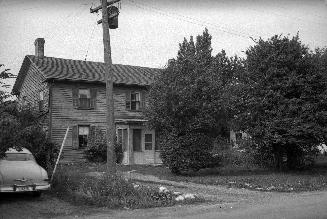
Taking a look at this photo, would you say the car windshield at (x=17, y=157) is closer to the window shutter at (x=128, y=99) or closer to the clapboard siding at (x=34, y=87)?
the clapboard siding at (x=34, y=87)

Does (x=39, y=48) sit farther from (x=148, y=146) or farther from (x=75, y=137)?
(x=148, y=146)

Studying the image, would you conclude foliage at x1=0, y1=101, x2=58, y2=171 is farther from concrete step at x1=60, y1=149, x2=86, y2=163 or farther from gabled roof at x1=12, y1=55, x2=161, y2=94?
gabled roof at x1=12, y1=55, x2=161, y2=94

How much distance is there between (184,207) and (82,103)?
1957cm

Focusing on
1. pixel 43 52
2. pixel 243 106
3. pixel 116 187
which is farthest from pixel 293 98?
pixel 43 52

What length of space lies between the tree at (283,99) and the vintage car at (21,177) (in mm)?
11293

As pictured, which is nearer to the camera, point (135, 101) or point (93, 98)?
point (93, 98)

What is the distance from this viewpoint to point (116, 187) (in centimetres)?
1222

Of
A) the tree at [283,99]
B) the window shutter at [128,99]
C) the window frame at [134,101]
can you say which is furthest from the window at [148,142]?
the tree at [283,99]

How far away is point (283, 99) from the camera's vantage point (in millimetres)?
19672

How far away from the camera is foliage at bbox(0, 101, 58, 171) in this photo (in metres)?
11.5

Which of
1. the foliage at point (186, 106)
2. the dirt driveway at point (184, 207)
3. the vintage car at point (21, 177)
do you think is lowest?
the dirt driveway at point (184, 207)

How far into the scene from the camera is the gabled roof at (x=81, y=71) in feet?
93.9

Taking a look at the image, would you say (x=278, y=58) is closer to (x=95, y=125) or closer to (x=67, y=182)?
(x=67, y=182)

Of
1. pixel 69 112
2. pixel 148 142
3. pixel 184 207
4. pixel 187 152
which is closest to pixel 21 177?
pixel 184 207
